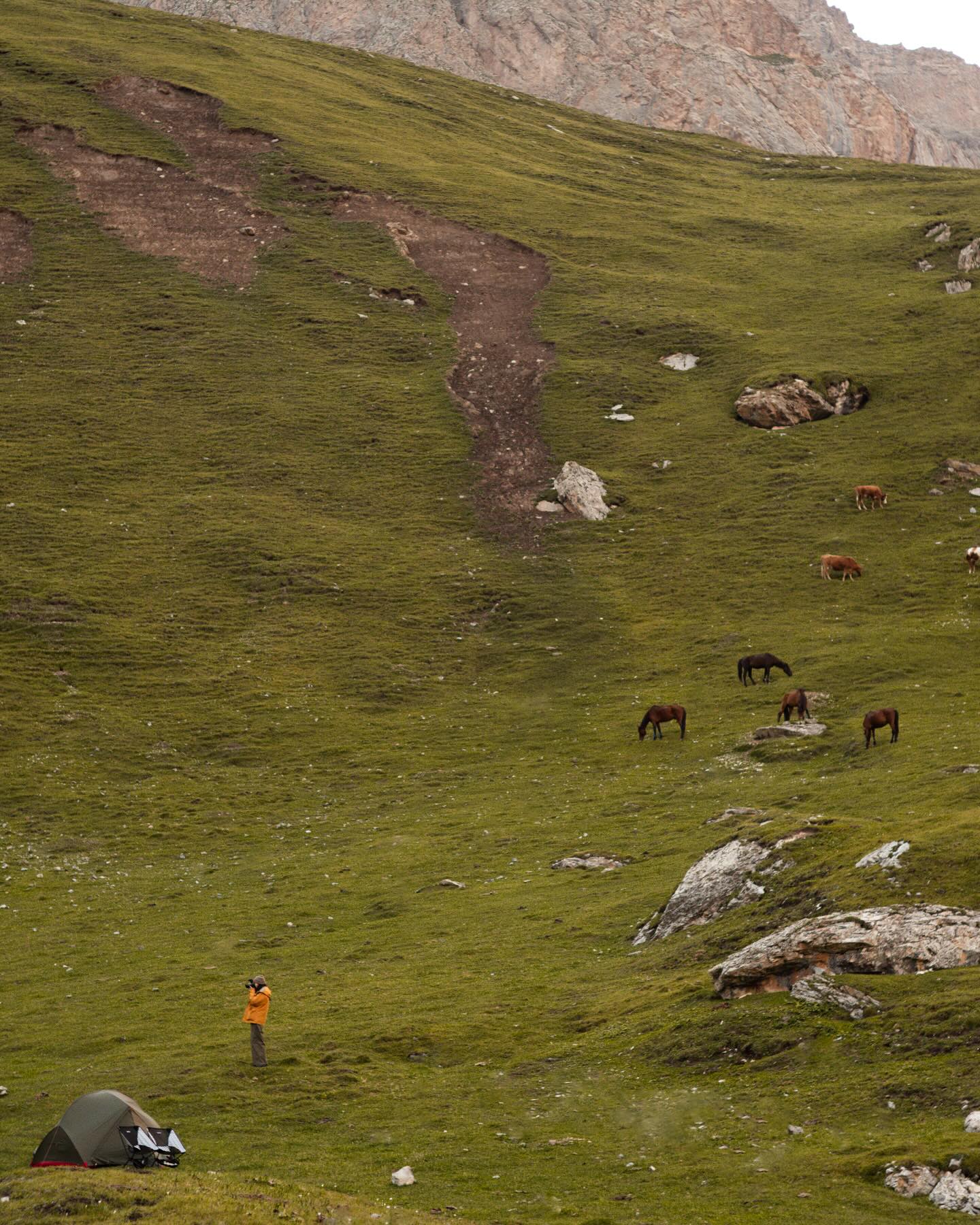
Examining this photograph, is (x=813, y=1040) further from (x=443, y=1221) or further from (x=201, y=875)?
(x=201, y=875)

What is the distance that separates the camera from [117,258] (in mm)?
99250

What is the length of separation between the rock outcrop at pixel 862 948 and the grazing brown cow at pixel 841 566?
43.5 m

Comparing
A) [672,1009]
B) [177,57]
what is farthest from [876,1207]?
[177,57]

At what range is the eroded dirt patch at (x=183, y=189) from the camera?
102 m

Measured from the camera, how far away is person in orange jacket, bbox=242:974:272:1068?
2553cm

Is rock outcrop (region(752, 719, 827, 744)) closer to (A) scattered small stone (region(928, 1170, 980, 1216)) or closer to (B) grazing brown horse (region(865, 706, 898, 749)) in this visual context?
(B) grazing brown horse (region(865, 706, 898, 749))

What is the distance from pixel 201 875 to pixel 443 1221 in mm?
27193

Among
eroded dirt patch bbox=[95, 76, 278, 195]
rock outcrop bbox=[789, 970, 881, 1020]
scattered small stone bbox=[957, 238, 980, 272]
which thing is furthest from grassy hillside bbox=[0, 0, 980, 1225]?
eroded dirt patch bbox=[95, 76, 278, 195]

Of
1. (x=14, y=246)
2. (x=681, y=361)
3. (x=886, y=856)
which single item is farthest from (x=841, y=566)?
(x=14, y=246)

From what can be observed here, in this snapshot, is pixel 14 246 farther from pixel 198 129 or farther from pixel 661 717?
pixel 661 717

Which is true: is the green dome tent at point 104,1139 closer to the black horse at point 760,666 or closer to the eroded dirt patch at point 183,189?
the black horse at point 760,666

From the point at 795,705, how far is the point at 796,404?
37.9 meters

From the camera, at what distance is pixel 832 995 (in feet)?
76.9

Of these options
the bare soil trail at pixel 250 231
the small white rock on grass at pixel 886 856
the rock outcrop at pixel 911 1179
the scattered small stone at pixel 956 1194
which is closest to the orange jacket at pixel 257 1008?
the rock outcrop at pixel 911 1179
